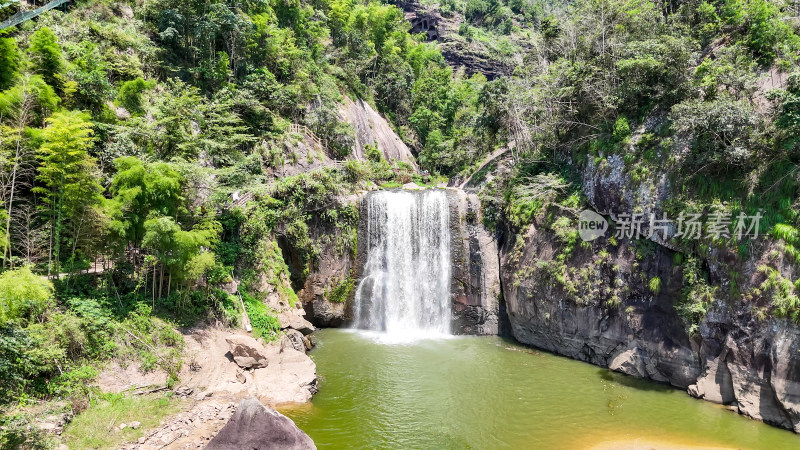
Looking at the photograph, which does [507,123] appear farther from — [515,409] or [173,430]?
[173,430]

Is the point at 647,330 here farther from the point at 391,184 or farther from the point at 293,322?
the point at 391,184

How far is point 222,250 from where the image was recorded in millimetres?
16219

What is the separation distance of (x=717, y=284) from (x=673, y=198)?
2992mm

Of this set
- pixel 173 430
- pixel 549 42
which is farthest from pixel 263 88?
pixel 173 430

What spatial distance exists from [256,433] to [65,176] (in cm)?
847

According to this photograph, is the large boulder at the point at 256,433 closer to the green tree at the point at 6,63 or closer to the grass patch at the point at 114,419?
the grass patch at the point at 114,419

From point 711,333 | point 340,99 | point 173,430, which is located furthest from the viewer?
point 340,99

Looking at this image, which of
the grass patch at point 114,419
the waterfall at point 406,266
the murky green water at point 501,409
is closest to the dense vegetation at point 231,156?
the grass patch at point 114,419

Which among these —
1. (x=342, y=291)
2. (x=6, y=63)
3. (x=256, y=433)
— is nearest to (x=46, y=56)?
(x=6, y=63)

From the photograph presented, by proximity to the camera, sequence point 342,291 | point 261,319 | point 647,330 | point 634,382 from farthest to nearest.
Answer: point 342,291
point 261,319
point 647,330
point 634,382

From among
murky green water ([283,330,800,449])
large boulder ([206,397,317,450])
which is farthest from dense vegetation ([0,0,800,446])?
large boulder ([206,397,317,450])

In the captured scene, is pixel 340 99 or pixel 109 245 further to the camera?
pixel 340 99

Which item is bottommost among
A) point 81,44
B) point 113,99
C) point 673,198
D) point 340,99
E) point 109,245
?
point 109,245

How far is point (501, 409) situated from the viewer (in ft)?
38.3
